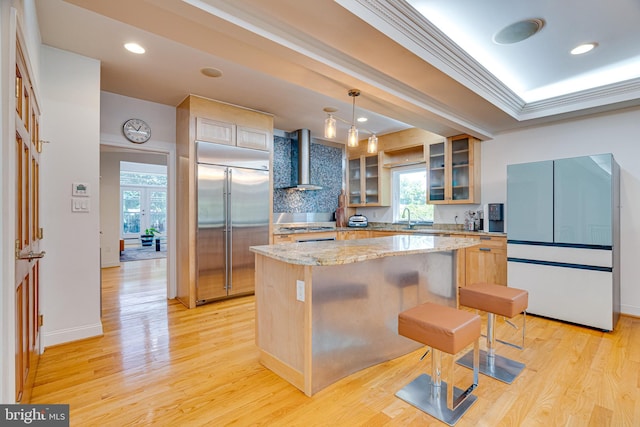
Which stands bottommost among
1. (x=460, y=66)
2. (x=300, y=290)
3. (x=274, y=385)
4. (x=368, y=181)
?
(x=274, y=385)

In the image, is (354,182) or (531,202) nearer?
(531,202)

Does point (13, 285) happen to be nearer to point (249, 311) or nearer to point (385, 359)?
point (385, 359)

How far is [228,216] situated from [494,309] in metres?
3.08

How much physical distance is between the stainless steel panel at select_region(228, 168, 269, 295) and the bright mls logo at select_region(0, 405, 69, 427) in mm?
2327

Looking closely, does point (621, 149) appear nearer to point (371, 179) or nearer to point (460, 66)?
point (460, 66)

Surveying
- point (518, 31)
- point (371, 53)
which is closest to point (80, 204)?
point (371, 53)

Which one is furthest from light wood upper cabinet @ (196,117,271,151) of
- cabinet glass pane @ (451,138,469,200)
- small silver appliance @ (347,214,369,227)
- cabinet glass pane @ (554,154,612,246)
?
cabinet glass pane @ (554,154,612,246)

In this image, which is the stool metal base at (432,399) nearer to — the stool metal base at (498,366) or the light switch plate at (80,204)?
the stool metal base at (498,366)

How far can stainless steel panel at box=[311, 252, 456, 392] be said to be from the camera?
2016 mm

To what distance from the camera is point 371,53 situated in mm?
2188

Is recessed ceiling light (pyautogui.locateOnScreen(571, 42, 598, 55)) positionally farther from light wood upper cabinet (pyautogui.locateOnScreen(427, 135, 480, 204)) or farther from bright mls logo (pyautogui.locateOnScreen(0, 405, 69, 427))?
bright mls logo (pyautogui.locateOnScreen(0, 405, 69, 427))

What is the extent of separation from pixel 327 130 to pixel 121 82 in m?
2.50

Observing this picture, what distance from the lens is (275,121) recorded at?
186 inches

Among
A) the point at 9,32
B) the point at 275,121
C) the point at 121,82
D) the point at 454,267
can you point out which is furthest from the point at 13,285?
the point at 275,121
